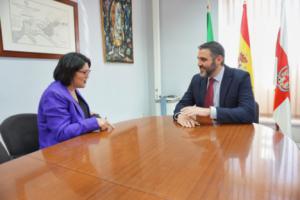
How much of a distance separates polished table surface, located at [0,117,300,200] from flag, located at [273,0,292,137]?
1.79 metres

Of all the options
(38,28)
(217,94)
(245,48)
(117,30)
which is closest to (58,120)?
(38,28)

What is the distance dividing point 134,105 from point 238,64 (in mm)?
1636

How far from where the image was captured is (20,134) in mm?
1476

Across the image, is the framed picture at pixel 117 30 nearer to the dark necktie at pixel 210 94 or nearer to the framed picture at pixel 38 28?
the framed picture at pixel 38 28

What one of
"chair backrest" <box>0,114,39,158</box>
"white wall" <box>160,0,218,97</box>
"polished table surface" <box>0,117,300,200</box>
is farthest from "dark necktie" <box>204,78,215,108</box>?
"white wall" <box>160,0,218,97</box>

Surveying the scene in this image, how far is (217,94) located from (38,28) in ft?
5.49

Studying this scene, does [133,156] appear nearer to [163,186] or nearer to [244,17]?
[163,186]

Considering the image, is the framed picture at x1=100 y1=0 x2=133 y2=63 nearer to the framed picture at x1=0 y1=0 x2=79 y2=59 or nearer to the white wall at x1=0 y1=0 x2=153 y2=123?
the white wall at x1=0 y1=0 x2=153 y2=123

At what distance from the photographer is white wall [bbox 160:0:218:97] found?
3.44 meters

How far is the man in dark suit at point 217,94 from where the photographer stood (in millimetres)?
1511

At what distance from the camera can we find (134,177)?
2.55 ft

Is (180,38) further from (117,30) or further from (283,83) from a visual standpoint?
(283,83)

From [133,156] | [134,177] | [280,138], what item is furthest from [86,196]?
[280,138]

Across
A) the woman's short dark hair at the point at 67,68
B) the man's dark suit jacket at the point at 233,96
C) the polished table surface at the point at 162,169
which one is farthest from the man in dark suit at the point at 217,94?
the woman's short dark hair at the point at 67,68
